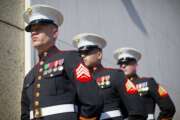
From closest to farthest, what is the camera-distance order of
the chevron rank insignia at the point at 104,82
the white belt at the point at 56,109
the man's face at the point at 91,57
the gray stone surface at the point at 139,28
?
the white belt at the point at 56,109
the man's face at the point at 91,57
the chevron rank insignia at the point at 104,82
the gray stone surface at the point at 139,28

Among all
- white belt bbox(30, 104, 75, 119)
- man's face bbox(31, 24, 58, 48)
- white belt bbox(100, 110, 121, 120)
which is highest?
man's face bbox(31, 24, 58, 48)

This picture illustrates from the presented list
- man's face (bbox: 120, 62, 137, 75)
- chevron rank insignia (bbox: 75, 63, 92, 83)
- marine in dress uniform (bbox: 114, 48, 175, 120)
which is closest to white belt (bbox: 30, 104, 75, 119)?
chevron rank insignia (bbox: 75, 63, 92, 83)

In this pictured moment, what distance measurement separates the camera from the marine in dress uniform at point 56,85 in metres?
3.68

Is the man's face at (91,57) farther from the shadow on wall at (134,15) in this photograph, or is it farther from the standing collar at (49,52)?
the shadow on wall at (134,15)

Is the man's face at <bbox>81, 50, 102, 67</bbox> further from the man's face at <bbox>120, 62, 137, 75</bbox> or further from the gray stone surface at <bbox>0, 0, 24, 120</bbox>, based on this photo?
the man's face at <bbox>120, 62, 137, 75</bbox>

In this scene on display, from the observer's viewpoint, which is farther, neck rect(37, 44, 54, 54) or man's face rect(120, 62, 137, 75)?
man's face rect(120, 62, 137, 75)

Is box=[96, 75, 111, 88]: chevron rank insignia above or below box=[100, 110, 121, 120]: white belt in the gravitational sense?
above

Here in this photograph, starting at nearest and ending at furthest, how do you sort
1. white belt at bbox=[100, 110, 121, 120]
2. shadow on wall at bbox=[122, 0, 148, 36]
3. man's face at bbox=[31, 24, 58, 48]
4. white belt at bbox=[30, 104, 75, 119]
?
white belt at bbox=[30, 104, 75, 119] → man's face at bbox=[31, 24, 58, 48] → white belt at bbox=[100, 110, 121, 120] → shadow on wall at bbox=[122, 0, 148, 36]

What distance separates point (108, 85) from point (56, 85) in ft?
4.60

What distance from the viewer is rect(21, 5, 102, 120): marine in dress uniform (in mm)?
3682

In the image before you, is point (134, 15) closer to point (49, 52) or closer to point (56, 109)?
point (49, 52)

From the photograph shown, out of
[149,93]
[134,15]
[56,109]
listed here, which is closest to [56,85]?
[56,109]

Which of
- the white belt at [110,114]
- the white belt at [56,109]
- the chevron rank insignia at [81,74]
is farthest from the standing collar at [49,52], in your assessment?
the white belt at [110,114]

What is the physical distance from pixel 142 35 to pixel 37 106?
5.69 metres
